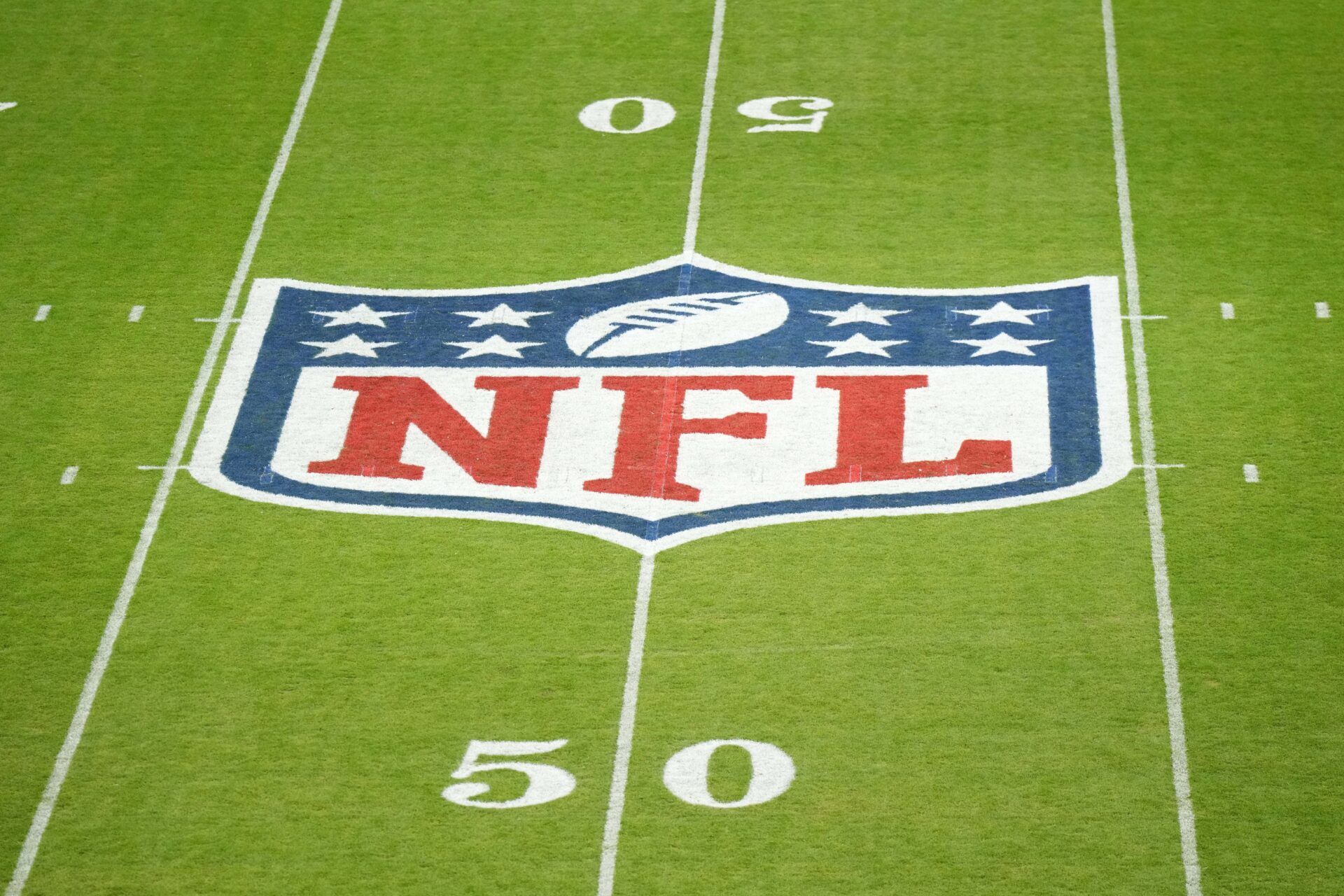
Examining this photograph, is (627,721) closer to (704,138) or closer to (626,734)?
(626,734)

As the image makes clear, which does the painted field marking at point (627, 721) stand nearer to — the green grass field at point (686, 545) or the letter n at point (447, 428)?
the green grass field at point (686, 545)

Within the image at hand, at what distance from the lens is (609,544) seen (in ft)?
49.6

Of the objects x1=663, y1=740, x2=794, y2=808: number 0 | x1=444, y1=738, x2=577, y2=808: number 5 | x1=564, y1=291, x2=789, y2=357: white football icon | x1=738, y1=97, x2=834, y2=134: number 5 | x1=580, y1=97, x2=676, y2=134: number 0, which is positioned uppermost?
x1=580, y1=97, x2=676, y2=134: number 0

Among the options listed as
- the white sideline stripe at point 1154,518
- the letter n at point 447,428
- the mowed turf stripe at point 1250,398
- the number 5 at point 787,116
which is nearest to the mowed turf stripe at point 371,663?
the letter n at point 447,428

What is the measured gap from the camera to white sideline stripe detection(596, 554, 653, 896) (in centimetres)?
1277

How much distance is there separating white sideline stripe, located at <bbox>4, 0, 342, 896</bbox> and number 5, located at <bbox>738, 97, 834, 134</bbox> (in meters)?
→ 4.33

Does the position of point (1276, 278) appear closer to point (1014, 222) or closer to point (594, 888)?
point (1014, 222)

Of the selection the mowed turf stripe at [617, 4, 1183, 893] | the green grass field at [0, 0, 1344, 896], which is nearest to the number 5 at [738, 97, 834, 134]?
the green grass field at [0, 0, 1344, 896]

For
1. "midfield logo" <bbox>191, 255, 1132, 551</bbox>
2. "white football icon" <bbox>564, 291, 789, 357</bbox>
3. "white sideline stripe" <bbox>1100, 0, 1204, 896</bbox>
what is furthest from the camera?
"white football icon" <bbox>564, 291, 789, 357</bbox>

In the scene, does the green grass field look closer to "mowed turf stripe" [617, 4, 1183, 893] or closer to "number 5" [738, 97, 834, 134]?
"mowed turf stripe" [617, 4, 1183, 893]

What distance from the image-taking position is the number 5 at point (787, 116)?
64.6 feet

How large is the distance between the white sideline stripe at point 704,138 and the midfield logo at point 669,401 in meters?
0.57

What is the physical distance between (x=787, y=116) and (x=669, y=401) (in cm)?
Answer: 462

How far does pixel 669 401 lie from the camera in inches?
644
